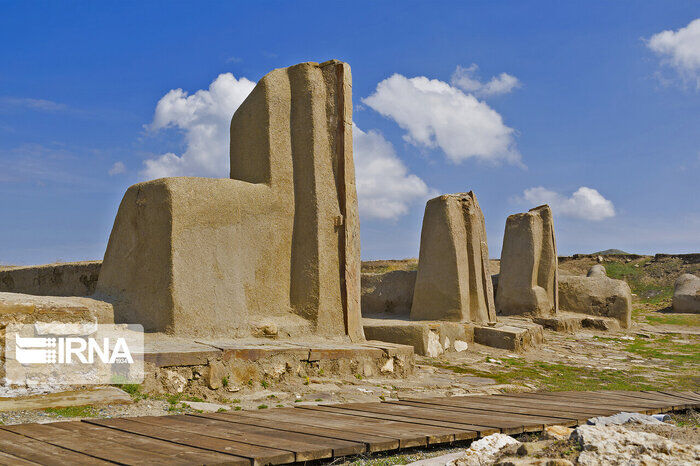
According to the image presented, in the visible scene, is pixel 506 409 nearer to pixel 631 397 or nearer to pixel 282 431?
pixel 631 397

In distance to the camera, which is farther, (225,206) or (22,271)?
(22,271)

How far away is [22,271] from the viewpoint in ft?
28.9

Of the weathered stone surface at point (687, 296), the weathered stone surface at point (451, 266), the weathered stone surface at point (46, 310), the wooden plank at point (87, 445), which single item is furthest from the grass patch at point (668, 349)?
the wooden plank at point (87, 445)

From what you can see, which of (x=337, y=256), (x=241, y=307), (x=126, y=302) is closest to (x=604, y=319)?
(x=337, y=256)

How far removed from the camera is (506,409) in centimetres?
463

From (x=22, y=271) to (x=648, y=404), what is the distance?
7.88 meters

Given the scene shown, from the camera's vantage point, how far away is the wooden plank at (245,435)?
9.88 feet

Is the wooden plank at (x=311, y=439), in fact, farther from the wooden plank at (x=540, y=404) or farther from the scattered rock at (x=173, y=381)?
the wooden plank at (x=540, y=404)

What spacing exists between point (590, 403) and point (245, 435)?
3036 mm

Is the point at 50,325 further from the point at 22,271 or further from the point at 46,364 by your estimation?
the point at 22,271

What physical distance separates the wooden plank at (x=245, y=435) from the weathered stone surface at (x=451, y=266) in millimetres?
7541

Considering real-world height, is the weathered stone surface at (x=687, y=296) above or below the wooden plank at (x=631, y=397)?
above

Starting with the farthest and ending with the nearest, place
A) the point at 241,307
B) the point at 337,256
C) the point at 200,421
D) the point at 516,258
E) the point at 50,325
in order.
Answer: the point at 516,258
the point at 337,256
the point at 241,307
the point at 50,325
the point at 200,421

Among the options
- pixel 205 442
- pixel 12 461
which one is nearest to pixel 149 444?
pixel 205 442
